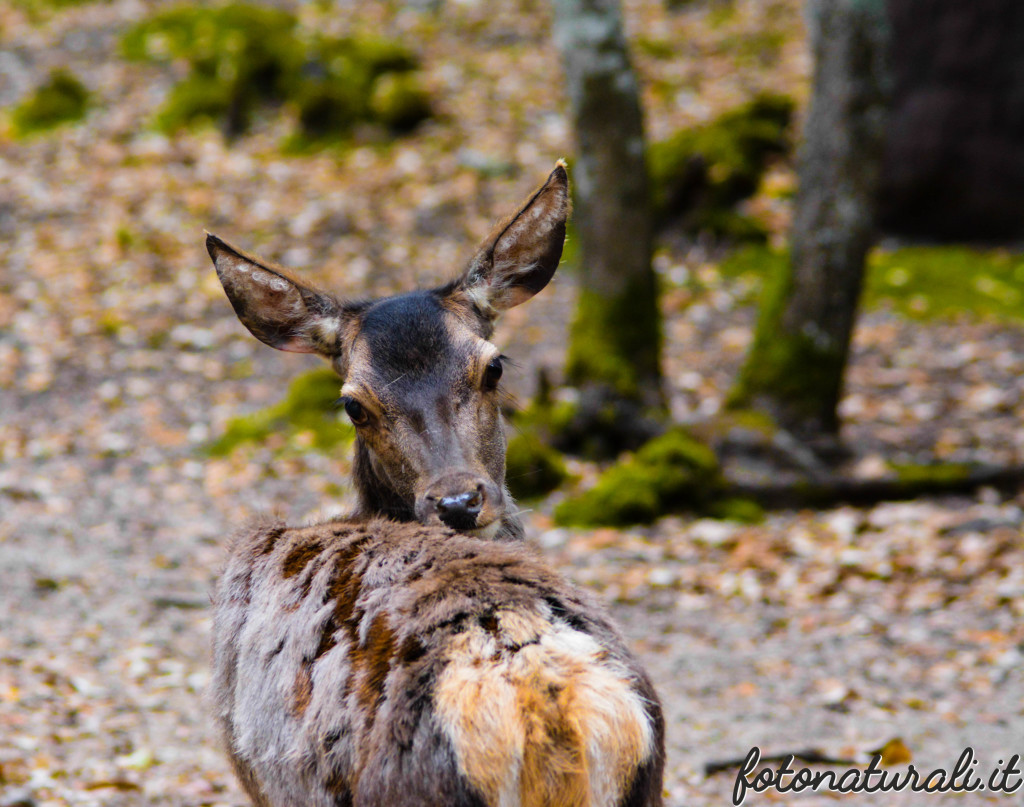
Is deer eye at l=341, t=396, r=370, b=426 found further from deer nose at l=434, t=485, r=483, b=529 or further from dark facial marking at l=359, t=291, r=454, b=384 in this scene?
deer nose at l=434, t=485, r=483, b=529

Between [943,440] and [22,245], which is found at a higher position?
[22,245]

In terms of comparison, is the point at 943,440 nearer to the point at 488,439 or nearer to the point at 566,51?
the point at 566,51

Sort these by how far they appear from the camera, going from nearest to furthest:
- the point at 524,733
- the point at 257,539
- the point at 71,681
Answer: the point at 524,733
the point at 257,539
the point at 71,681

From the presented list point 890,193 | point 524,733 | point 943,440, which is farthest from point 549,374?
point 524,733

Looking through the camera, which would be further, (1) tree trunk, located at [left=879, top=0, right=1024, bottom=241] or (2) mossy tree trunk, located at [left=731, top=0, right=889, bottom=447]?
(1) tree trunk, located at [left=879, top=0, right=1024, bottom=241]

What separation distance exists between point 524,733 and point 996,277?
880cm

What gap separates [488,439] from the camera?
12.0 feet

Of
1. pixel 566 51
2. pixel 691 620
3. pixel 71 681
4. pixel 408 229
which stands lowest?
pixel 691 620

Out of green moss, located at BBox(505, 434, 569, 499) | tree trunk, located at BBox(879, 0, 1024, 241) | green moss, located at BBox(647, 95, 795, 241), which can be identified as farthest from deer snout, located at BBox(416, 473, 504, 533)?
tree trunk, located at BBox(879, 0, 1024, 241)

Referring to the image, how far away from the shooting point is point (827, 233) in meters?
7.30

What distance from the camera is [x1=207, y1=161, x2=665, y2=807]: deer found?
2.19 m

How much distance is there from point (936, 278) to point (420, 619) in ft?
27.9

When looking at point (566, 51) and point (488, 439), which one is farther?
point (566, 51)

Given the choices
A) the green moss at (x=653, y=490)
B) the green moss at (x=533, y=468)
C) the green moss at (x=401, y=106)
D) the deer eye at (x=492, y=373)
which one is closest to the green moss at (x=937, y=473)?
the green moss at (x=653, y=490)
